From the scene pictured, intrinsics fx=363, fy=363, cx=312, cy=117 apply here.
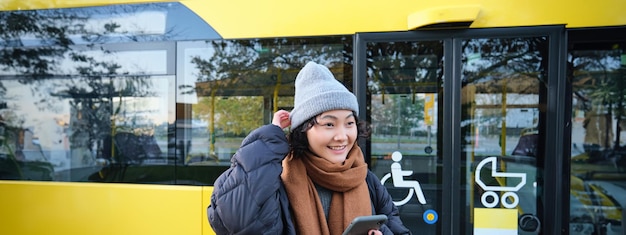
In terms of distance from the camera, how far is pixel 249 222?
41.5 inches

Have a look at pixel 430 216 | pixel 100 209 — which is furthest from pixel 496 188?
pixel 100 209

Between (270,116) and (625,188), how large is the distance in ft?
8.09

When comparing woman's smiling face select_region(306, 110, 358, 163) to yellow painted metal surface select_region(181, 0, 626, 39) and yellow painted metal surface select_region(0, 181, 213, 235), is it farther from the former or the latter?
yellow painted metal surface select_region(0, 181, 213, 235)

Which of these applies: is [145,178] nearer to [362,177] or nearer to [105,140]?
[105,140]

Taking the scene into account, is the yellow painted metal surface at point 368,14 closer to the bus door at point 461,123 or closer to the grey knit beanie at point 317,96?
the bus door at point 461,123

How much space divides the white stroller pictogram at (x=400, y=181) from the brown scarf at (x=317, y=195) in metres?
1.32

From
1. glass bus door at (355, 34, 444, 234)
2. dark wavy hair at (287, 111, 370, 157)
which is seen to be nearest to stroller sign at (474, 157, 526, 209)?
glass bus door at (355, 34, 444, 234)

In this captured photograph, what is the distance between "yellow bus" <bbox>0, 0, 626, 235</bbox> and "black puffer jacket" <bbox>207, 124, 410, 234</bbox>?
1436mm

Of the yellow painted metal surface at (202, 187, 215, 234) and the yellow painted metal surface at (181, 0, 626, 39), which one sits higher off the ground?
the yellow painted metal surface at (181, 0, 626, 39)

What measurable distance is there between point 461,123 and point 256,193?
5.85 feet

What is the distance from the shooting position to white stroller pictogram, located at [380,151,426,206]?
8.05 ft

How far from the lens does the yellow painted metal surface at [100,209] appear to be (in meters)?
2.64

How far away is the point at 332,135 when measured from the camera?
1.12m

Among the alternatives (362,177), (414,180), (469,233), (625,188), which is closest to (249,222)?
(362,177)
